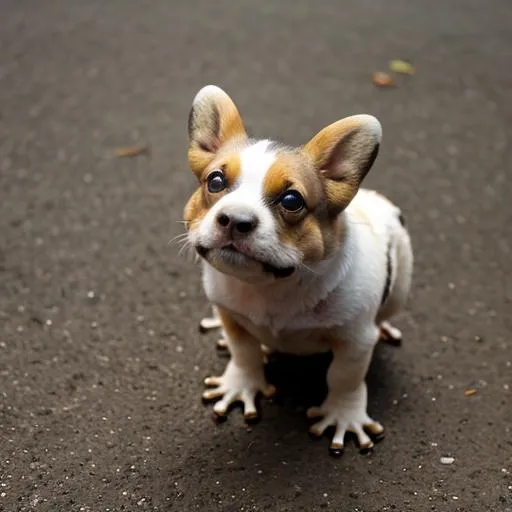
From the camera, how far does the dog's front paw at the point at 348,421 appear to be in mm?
1731

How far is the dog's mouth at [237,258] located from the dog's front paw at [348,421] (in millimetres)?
466

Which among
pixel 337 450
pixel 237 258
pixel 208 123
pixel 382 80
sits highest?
pixel 208 123

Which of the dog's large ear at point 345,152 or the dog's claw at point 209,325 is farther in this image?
the dog's claw at point 209,325

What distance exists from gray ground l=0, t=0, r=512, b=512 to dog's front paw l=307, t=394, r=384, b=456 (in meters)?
0.04

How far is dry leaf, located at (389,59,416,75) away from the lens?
3133 millimetres

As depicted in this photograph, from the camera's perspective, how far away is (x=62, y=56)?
3.13 metres

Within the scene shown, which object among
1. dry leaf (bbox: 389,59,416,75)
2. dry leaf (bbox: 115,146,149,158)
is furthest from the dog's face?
dry leaf (bbox: 389,59,416,75)

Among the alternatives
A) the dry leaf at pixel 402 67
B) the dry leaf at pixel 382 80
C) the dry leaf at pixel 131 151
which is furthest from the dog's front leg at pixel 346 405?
the dry leaf at pixel 402 67

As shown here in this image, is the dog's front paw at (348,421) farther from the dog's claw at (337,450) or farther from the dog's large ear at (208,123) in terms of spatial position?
the dog's large ear at (208,123)

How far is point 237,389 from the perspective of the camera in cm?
181

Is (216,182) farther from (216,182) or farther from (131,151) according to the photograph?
(131,151)

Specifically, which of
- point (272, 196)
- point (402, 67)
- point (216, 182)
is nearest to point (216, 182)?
point (216, 182)

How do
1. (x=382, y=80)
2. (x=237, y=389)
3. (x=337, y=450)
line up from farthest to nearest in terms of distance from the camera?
(x=382, y=80) → (x=237, y=389) → (x=337, y=450)

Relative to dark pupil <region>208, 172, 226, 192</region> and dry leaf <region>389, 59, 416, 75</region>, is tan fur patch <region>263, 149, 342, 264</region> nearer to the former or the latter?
dark pupil <region>208, 172, 226, 192</region>
